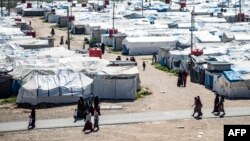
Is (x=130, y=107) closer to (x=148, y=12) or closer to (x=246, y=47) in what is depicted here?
(x=246, y=47)

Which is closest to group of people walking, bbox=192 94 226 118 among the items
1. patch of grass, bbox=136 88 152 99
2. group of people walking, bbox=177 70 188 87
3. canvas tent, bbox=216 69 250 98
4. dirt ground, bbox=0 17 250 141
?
dirt ground, bbox=0 17 250 141

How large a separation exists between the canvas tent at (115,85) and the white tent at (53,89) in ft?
1.88

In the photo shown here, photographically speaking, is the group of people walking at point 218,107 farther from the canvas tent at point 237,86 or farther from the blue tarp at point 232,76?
the blue tarp at point 232,76

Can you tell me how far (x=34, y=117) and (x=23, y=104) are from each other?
4334 millimetres

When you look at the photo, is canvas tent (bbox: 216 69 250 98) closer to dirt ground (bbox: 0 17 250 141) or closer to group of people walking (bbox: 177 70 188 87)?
dirt ground (bbox: 0 17 250 141)

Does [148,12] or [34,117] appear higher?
[148,12]

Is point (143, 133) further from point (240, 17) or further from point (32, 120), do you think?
point (240, 17)

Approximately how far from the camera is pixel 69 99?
27250mm

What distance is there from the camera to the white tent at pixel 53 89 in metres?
27.0

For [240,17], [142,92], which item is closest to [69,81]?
[142,92]

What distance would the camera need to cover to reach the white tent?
27.0 meters

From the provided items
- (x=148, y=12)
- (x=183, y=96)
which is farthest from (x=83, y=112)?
(x=148, y=12)

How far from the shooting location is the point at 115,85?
92.8 feet

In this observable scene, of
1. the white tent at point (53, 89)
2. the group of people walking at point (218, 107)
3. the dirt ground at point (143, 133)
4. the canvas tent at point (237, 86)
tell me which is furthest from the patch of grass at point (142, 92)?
the dirt ground at point (143, 133)
